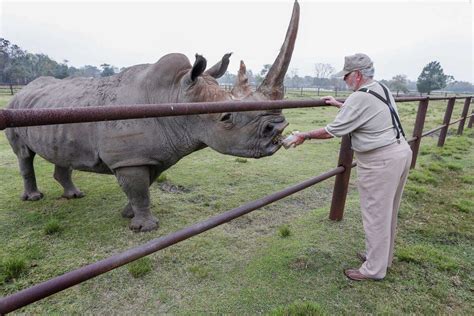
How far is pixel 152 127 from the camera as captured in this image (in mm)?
3148

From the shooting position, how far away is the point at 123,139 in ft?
10.2

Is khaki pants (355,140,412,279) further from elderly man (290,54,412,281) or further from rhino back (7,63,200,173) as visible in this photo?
rhino back (7,63,200,173)

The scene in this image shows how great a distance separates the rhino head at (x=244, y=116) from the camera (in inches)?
97.9

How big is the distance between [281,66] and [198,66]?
723 millimetres

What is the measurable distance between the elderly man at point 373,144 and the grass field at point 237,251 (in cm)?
46

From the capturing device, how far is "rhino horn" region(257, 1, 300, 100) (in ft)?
7.75

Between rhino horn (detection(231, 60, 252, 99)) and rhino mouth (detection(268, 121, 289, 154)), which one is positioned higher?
rhino horn (detection(231, 60, 252, 99))

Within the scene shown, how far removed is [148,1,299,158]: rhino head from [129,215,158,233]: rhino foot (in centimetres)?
119

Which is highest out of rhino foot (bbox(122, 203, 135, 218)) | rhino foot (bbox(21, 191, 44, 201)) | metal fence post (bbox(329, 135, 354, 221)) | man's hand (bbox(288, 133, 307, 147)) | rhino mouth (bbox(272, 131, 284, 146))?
man's hand (bbox(288, 133, 307, 147))

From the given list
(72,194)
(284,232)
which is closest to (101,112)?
(284,232)

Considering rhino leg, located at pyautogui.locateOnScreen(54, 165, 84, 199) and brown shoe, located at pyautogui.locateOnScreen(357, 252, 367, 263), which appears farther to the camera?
rhino leg, located at pyautogui.locateOnScreen(54, 165, 84, 199)

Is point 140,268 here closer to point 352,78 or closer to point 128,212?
point 128,212

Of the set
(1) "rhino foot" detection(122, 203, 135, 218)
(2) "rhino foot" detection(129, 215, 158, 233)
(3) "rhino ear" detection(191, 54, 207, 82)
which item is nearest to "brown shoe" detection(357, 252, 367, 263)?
(2) "rhino foot" detection(129, 215, 158, 233)

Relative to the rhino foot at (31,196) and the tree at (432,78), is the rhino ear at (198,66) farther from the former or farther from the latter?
the tree at (432,78)
